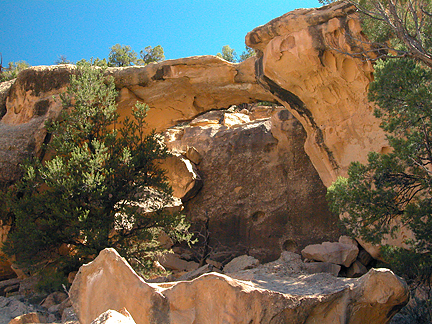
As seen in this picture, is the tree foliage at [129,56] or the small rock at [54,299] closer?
the small rock at [54,299]

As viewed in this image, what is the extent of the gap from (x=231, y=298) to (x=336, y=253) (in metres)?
6.15

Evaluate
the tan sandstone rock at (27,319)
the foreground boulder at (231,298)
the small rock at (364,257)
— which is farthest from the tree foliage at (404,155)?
the tan sandstone rock at (27,319)

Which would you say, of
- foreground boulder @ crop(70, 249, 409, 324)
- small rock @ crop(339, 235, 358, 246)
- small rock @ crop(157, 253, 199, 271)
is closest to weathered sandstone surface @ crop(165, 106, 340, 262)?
small rock @ crop(157, 253, 199, 271)

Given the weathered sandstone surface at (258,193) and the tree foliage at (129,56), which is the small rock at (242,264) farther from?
the tree foliage at (129,56)

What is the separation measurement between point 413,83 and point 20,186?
8187 mm

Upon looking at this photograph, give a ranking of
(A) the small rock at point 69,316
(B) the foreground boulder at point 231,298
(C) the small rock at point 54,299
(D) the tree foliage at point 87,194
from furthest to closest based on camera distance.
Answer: (D) the tree foliage at point 87,194
(C) the small rock at point 54,299
(A) the small rock at point 69,316
(B) the foreground boulder at point 231,298

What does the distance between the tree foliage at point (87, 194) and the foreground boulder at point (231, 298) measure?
175 inches

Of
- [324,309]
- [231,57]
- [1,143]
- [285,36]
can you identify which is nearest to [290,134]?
[285,36]

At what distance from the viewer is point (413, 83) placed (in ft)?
18.7

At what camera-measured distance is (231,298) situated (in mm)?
3797

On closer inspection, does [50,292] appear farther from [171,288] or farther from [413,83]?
[413,83]

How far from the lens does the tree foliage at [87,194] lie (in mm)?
9086

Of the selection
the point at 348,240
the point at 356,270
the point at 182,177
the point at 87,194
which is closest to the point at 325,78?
the point at 348,240

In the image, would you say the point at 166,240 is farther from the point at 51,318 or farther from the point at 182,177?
the point at 51,318
